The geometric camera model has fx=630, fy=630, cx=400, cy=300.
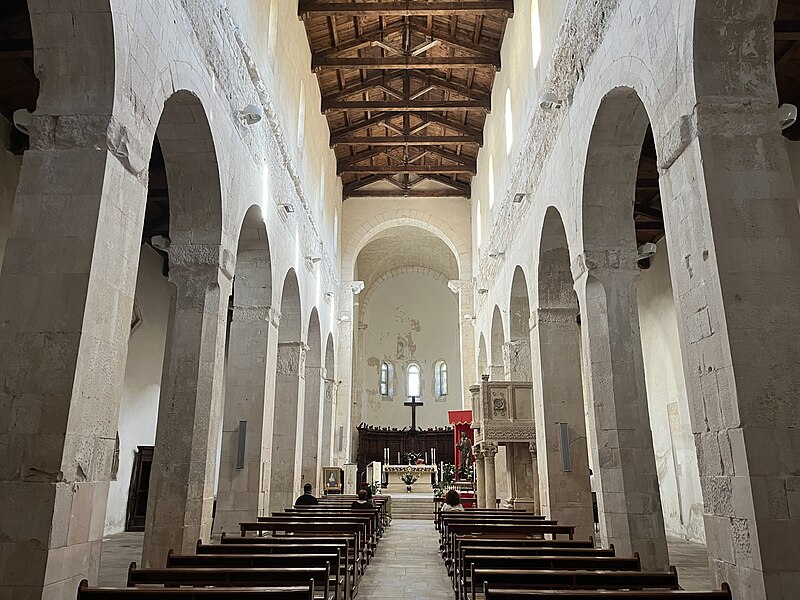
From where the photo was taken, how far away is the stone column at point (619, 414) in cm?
817

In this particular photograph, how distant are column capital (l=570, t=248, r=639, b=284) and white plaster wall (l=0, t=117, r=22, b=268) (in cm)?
989

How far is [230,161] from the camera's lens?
388 inches

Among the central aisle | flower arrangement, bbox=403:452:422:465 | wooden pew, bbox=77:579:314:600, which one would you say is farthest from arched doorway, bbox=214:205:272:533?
flower arrangement, bbox=403:452:422:465

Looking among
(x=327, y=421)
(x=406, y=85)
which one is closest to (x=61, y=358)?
(x=327, y=421)

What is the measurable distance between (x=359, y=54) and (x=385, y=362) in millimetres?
18370

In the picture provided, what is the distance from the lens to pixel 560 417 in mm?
11461

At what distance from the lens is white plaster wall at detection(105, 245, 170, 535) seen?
16.5 metres

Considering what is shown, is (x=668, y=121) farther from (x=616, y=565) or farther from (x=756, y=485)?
(x=616, y=565)

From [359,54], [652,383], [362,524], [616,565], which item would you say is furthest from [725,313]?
[359,54]

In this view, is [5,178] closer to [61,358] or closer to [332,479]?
[61,358]

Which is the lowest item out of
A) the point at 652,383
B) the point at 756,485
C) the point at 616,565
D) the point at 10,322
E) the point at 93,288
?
the point at 616,565

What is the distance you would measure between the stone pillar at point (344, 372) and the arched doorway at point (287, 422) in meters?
8.41

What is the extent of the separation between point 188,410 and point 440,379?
2541cm

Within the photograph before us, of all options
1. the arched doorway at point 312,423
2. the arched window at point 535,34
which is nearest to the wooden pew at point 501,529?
the arched window at point 535,34
